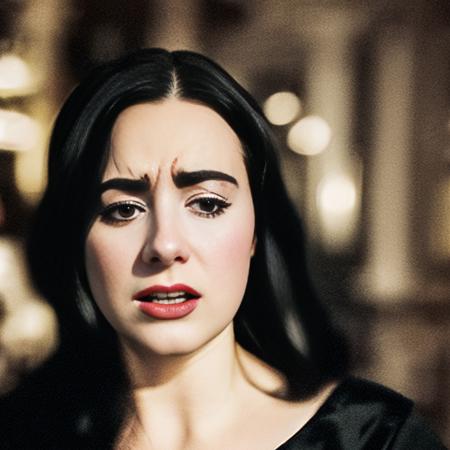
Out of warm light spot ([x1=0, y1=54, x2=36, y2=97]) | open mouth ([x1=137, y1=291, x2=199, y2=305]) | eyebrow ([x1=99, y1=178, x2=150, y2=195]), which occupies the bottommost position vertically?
open mouth ([x1=137, y1=291, x2=199, y2=305])

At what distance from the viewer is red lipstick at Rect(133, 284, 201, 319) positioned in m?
0.67

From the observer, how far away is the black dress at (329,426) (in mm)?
732

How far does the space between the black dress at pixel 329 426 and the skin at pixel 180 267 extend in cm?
3

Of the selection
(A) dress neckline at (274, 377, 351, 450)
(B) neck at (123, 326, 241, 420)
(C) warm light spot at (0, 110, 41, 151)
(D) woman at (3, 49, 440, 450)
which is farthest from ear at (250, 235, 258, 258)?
(C) warm light spot at (0, 110, 41, 151)

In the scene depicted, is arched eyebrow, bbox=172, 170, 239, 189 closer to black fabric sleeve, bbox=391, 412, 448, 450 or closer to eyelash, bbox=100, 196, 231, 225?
eyelash, bbox=100, 196, 231, 225

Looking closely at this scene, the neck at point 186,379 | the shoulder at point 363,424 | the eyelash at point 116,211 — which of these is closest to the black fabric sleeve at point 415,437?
the shoulder at point 363,424

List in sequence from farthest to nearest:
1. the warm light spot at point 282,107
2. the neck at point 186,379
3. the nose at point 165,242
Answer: the warm light spot at point 282,107
the neck at point 186,379
the nose at point 165,242

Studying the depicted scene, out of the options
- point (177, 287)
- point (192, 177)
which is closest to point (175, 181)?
point (192, 177)

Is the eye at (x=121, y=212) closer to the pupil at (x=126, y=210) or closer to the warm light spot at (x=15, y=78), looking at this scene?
the pupil at (x=126, y=210)

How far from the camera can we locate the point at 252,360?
0.82 meters

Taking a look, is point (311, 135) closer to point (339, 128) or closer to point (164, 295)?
point (339, 128)

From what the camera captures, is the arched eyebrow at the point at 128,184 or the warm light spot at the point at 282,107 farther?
the warm light spot at the point at 282,107

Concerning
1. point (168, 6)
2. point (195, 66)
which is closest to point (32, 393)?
point (195, 66)

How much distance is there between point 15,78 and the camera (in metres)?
1.07
